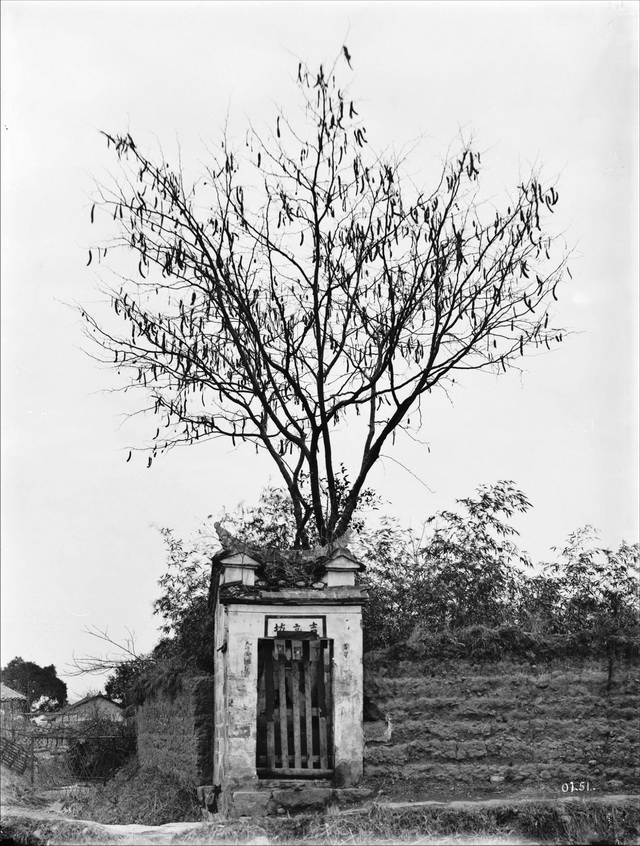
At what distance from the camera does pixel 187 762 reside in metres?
12.1

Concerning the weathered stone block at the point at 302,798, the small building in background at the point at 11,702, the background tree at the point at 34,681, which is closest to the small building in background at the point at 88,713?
the small building in background at the point at 11,702

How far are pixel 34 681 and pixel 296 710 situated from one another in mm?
31097

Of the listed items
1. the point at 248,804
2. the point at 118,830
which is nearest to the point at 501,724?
the point at 248,804

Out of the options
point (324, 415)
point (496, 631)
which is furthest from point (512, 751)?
point (324, 415)

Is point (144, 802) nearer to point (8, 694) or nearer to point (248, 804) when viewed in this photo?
point (248, 804)

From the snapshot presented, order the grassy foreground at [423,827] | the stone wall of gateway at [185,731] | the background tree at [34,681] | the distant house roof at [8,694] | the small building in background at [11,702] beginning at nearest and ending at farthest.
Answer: the grassy foreground at [423,827] < the stone wall of gateway at [185,731] < the small building in background at [11,702] < the distant house roof at [8,694] < the background tree at [34,681]

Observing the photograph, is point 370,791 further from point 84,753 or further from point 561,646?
point 84,753

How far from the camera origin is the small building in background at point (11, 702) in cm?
2629

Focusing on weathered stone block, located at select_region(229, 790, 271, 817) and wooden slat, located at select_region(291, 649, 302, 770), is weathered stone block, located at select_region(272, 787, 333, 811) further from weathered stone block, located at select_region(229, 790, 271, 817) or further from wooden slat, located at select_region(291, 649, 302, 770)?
wooden slat, located at select_region(291, 649, 302, 770)

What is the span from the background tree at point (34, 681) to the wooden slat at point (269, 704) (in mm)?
28953

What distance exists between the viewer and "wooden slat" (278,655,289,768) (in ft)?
33.1

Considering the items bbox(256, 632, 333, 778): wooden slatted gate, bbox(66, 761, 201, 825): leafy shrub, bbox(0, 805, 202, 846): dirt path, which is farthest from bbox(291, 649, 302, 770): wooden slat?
bbox(66, 761, 201, 825): leafy shrub

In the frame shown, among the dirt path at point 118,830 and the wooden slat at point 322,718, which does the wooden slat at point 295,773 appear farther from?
the dirt path at point 118,830

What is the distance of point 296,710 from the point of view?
10234mm
